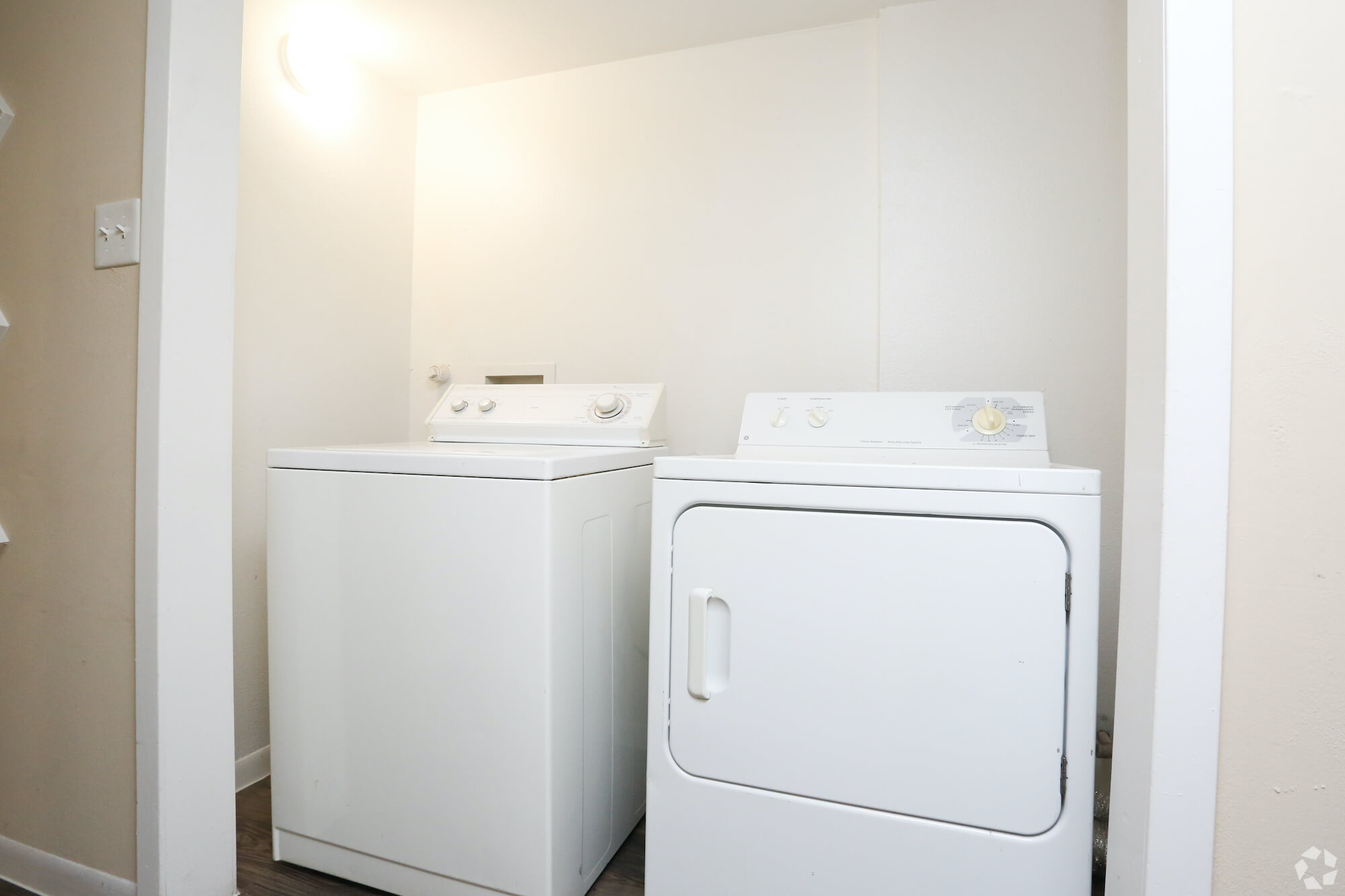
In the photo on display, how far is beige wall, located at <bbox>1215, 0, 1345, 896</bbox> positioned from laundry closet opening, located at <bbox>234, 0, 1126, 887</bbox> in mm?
959

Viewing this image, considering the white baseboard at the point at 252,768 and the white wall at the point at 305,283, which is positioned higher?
the white wall at the point at 305,283

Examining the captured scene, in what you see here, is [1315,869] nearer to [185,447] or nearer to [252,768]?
[185,447]

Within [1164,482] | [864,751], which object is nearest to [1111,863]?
[864,751]

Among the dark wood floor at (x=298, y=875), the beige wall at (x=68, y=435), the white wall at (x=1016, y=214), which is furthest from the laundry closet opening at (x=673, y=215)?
the beige wall at (x=68, y=435)

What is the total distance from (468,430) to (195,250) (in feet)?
2.52

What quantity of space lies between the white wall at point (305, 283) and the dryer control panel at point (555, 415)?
15.8 inches

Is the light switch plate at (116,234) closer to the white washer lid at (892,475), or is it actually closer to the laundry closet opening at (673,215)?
the laundry closet opening at (673,215)

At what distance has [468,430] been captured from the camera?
1794mm

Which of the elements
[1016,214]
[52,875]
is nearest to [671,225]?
[1016,214]

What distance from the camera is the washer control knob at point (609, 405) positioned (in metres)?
1.66

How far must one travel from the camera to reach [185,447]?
1.13m

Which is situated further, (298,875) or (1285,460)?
(298,875)

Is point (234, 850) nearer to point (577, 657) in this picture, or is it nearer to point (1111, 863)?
point (577, 657)

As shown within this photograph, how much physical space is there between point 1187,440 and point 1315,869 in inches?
19.5
